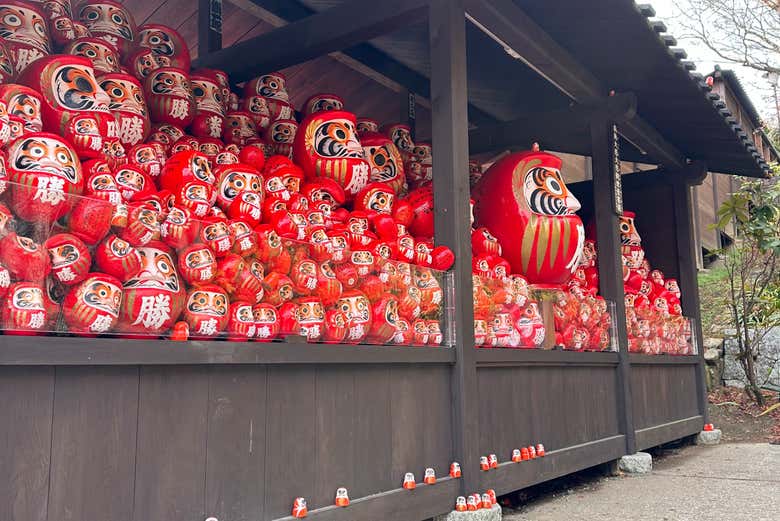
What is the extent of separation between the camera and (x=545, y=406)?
5.14 metres

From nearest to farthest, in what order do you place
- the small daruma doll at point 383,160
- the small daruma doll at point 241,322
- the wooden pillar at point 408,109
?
the small daruma doll at point 241,322, the small daruma doll at point 383,160, the wooden pillar at point 408,109

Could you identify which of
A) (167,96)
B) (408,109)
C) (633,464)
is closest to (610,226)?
(633,464)

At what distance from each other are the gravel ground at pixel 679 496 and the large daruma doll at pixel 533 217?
5.26 ft

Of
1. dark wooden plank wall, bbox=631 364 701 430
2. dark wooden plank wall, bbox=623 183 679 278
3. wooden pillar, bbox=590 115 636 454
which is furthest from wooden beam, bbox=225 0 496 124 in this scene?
dark wooden plank wall, bbox=631 364 701 430

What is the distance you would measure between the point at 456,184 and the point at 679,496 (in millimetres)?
2785

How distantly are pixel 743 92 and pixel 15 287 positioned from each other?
13763mm

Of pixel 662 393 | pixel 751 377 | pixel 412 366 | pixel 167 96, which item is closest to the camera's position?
pixel 412 366

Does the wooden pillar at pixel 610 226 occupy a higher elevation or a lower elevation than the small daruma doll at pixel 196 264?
higher

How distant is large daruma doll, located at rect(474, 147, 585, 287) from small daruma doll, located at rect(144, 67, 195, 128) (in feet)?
8.08

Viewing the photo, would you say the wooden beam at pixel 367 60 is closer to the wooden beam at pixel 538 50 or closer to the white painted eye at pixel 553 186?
the wooden beam at pixel 538 50

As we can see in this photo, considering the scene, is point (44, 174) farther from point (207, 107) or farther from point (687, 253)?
point (687, 253)

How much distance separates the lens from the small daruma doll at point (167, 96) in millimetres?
4172

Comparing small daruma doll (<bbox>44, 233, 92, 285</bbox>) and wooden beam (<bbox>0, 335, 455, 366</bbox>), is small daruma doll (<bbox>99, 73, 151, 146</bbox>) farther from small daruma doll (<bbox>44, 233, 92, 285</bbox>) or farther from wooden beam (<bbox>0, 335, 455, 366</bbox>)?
wooden beam (<bbox>0, 335, 455, 366</bbox>)

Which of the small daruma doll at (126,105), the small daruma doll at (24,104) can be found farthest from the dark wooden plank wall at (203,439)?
the small daruma doll at (126,105)
